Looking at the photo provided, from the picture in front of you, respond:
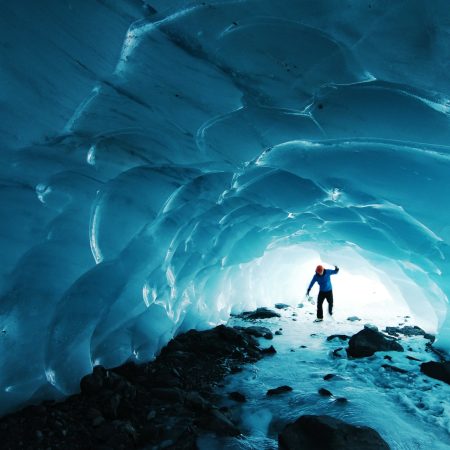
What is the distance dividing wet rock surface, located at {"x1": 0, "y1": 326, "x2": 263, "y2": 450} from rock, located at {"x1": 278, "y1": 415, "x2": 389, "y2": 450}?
0.69 meters

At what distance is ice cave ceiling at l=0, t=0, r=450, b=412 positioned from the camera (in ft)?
8.57

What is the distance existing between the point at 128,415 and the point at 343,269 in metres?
20.0

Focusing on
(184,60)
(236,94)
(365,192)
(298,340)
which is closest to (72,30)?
(184,60)

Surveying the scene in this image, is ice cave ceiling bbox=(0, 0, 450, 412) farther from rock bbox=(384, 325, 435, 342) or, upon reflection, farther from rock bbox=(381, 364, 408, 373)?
rock bbox=(384, 325, 435, 342)

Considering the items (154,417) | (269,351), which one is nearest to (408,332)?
(269,351)

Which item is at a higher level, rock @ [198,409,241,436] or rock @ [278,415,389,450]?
rock @ [278,415,389,450]

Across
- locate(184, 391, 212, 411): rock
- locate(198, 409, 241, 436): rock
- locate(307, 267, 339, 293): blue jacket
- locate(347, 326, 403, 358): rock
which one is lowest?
locate(198, 409, 241, 436): rock

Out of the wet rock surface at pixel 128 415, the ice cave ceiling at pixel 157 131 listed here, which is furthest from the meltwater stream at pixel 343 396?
the ice cave ceiling at pixel 157 131

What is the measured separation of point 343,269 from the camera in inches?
862

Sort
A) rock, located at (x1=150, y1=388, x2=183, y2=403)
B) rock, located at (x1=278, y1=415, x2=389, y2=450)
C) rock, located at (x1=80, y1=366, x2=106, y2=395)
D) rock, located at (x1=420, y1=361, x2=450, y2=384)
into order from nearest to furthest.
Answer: rock, located at (x1=278, y1=415, x2=389, y2=450)
rock, located at (x1=80, y1=366, x2=106, y2=395)
rock, located at (x1=150, y1=388, x2=183, y2=403)
rock, located at (x1=420, y1=361, x2=450, y2=384)

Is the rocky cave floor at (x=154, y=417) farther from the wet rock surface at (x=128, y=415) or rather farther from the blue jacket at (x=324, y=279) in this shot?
the blue jacket at (x=324, y=279)

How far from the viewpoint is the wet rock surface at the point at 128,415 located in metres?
3.23

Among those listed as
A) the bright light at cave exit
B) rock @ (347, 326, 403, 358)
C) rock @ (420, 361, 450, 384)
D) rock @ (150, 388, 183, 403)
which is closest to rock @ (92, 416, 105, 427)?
rock @ (150, 388, 183, 403)

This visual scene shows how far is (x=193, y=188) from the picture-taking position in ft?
18.9
